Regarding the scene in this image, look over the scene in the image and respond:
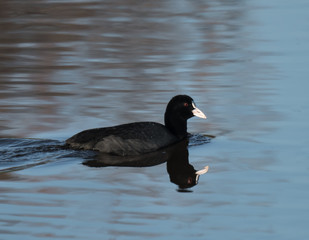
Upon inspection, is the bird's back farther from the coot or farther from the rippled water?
the rippled water

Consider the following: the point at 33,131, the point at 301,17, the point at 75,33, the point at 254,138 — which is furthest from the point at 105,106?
the point at 301,17

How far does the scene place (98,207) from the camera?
7.35 meters

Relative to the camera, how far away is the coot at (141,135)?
32.0 feet

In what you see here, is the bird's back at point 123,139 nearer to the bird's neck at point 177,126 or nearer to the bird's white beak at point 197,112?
the bird's neck at point 177,126

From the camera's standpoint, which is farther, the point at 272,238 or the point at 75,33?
the point at 75,33

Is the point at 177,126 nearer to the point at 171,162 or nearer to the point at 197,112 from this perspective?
the point at 197,112

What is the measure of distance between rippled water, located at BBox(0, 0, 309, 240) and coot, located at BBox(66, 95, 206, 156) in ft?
0.80

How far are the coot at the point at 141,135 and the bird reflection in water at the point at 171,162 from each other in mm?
111

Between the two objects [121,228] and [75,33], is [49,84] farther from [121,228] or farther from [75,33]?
[121,228]

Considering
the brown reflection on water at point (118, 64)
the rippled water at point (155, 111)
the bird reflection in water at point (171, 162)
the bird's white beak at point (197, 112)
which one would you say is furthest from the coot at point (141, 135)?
the brown reflection on water at point (118, 64)

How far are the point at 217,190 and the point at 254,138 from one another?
2116 mm

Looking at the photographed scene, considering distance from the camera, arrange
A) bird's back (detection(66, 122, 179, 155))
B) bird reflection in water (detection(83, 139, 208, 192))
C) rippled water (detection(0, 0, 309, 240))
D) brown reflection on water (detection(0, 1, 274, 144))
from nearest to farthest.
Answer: rippled water (detection(0, 0, 309, 240)) < bird reflection in water (detection(83, 139, 208, 192)) < bird's back (detection(66, 122, 179, 155)) < brown reflection on water (detection(0, 1, 274, 144))

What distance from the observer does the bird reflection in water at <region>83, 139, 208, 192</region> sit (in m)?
8.66

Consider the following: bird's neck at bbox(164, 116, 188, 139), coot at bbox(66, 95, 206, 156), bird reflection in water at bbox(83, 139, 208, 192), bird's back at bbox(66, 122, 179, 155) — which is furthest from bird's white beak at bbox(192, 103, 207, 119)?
bird's back at bbox(66, 122, 179, 155)
